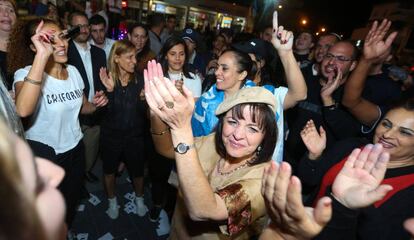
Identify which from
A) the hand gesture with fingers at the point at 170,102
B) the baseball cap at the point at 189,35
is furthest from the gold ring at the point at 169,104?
the baseball cap at the point at 189,35

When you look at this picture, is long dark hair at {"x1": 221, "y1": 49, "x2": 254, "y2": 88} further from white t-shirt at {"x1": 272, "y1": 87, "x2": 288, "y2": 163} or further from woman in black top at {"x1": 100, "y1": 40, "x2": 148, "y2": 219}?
woman in black top at {"x1": 100, "y1": 40, "x2": 148, "y2": 219}

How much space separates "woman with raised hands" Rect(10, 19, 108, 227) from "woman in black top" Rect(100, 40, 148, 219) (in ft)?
1.61

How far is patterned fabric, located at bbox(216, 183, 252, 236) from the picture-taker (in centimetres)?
141

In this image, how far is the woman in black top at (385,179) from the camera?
3.82ft

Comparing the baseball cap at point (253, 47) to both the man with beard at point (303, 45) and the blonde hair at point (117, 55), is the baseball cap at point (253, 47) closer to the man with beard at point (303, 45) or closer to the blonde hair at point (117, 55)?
the blonde hair at point (117, 55)

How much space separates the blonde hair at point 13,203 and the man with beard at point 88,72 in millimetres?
3006

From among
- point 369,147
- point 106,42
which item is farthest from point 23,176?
point 106,42

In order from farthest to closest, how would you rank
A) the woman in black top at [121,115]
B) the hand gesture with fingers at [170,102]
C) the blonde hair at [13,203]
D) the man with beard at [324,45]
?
1. the man with beard at [324,45]
2. the woman in black top at [121,115]
3. the hand gesture with fingers at [170,102]
4. the blonde hair at [13,203]

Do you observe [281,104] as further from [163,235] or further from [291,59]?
[163,235]

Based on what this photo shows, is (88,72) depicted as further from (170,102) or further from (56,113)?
(170,102)

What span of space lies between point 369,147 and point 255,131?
0.70 meters

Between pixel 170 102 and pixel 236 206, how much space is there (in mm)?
696

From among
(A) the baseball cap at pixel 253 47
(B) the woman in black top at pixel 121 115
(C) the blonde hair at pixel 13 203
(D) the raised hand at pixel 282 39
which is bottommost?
(B) the woman in black top at pixel 121 115

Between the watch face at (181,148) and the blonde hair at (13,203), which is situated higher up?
the blonde hair at (13,203)
